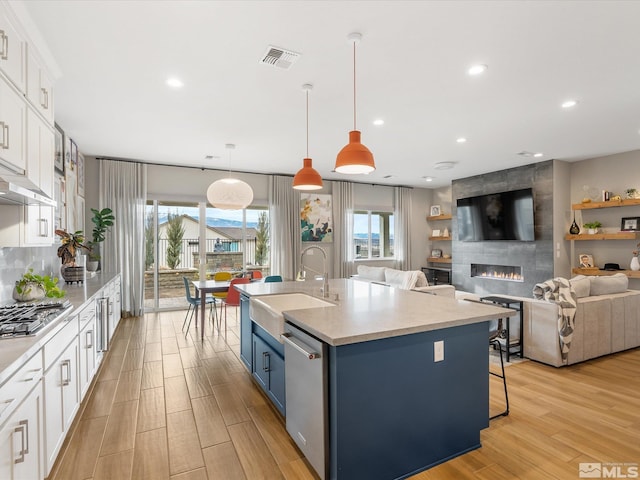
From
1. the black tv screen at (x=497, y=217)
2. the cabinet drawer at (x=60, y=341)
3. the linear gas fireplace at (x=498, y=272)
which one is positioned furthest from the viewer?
the linear gas fireplace at (x=498, y=272)

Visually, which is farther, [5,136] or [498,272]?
[498,272]

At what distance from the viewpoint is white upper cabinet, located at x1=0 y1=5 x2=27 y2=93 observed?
201 cm

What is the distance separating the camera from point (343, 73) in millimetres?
3004

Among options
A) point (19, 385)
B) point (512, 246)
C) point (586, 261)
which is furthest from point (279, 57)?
point (586, 261)

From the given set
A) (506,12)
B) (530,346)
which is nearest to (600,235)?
(530,346)

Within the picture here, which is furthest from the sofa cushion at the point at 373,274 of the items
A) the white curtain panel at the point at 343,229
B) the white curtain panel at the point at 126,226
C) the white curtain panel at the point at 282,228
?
the white curtain panel at the point at 126,226

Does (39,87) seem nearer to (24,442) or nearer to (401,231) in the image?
(24,442)

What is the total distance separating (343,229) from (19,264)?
6.05 meters

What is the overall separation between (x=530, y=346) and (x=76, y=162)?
21.5 feet

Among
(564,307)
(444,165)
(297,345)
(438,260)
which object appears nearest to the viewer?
(297,345)

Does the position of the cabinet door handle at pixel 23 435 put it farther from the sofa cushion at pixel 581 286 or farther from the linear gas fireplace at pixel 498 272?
the linear gas fireplace at pixel 498 272

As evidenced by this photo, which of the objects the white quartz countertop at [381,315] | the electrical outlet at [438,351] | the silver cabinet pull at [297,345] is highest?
the white quartz countertop at [381,315]

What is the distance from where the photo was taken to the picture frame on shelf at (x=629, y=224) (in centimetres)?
553

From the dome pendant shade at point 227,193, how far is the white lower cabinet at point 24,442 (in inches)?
137
